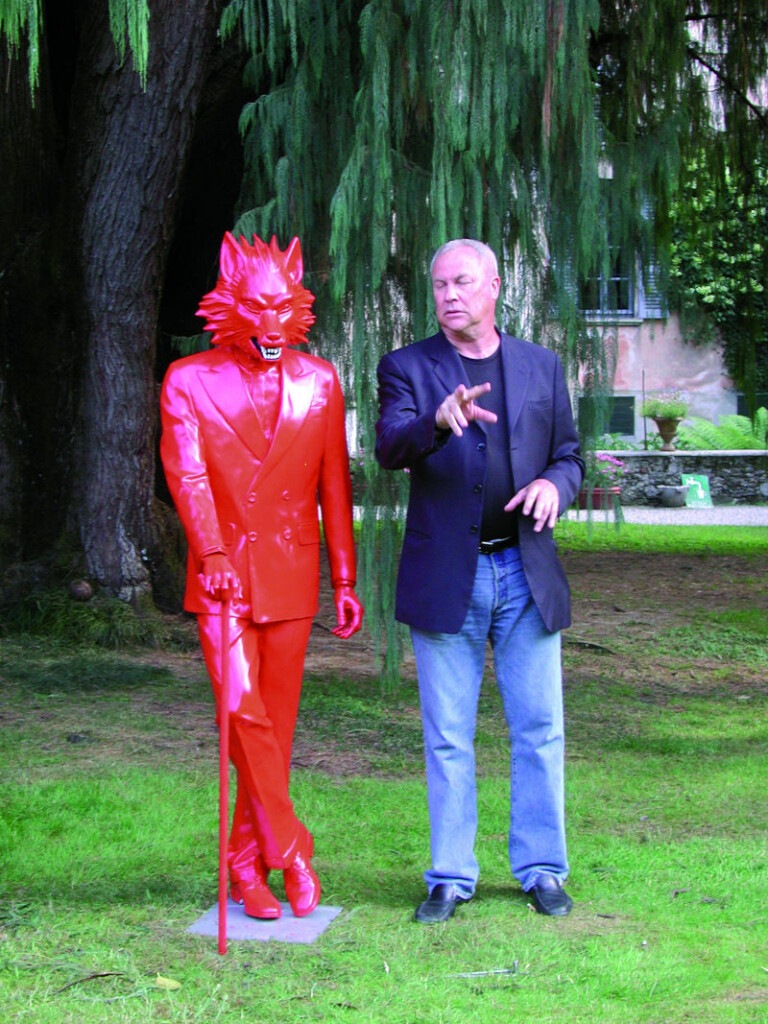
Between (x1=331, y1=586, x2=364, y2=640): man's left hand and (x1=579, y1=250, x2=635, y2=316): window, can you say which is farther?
(x1=579, y1=250, x2=635, y2=316): window

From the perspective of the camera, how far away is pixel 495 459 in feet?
11.5

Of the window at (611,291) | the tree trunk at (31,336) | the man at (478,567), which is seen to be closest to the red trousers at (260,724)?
the man at (478,567)

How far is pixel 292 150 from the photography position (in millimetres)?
5500

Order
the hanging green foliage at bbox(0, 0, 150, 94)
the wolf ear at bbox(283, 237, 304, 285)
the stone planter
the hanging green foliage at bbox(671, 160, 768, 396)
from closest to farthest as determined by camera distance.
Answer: the wolf ear at bbox(283, 237, 304, 285) < the hanging green foliage at bbox(0, 0, 150, 94) < the hanging green foliage at bbox(671, 160, 768, 396) < the stone planter

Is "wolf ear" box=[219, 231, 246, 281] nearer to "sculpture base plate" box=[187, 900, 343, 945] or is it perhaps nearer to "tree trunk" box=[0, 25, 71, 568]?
"sculpture base plate" box=[187, 900, 343, 945]

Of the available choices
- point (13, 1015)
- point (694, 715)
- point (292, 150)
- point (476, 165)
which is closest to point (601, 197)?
point (476, 165)

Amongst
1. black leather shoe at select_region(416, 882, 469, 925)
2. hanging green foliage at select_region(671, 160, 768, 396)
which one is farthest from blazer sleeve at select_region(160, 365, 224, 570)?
hanging green foliage at select_region(671, 160, 768, 396)

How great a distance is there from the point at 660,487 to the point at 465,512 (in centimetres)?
1470

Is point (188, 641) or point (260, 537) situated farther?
point (188, 641)

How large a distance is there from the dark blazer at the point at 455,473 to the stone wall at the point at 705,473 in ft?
45.7

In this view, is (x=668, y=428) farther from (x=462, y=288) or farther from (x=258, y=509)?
(x=258, y=509)

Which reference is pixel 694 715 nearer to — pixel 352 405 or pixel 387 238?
pixel 352 405

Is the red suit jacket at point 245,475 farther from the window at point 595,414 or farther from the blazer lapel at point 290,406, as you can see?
the window at point 595,414

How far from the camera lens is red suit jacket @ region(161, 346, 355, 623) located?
3434mm
